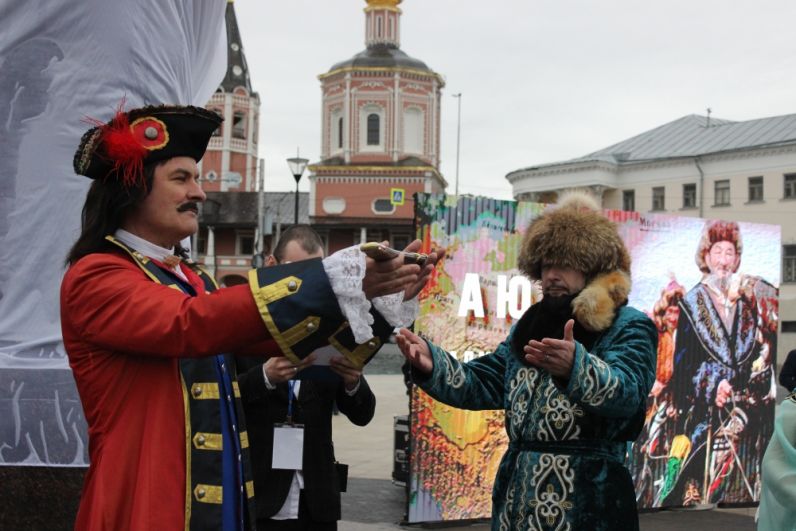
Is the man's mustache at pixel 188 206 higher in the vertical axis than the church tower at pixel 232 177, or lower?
lower

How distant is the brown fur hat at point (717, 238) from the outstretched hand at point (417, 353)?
5.28 meters

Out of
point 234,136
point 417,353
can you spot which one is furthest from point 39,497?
point 234,136

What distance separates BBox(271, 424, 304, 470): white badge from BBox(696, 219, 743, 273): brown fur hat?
5.04 meters

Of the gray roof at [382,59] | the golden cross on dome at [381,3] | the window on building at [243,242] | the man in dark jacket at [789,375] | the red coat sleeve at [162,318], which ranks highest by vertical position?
the golden cross on dome at [381,3]

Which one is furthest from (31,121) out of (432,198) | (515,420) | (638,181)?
(638,181)

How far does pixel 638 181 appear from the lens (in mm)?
46938

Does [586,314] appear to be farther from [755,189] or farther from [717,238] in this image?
[755,189]

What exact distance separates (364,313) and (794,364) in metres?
8.02

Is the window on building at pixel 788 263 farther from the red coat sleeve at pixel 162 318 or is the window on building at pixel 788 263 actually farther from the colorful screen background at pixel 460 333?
the red coat sleeve at pixel 162 318

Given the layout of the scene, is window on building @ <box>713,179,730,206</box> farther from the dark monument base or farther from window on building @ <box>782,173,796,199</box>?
the dark monument base

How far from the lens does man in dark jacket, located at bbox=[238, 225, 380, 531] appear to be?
3.99m

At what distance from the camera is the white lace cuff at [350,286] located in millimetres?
2139

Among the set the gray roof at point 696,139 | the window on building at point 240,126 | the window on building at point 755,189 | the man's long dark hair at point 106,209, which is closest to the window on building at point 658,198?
the gray roof at point 696,139

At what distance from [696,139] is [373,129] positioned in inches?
814
